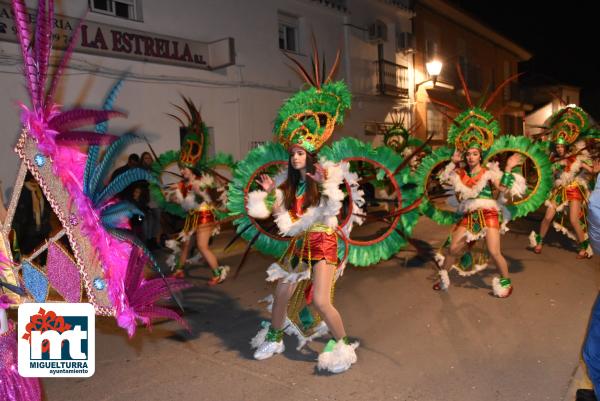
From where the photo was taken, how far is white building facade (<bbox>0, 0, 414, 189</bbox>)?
8367 millimetres

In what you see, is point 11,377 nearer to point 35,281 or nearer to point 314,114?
point 35,281

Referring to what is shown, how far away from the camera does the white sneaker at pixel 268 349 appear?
4023mm

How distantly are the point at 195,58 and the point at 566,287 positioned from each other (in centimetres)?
841

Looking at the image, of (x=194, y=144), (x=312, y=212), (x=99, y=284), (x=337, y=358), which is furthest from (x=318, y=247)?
(x=194, y=144)

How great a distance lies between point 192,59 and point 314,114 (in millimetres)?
7487

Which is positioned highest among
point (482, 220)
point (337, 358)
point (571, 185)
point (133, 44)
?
point (133, 44)

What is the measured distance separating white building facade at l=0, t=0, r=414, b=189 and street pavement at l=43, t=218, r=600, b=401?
3.76 metres

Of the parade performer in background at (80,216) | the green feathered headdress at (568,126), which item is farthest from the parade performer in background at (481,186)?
the parade performer in background at (80,216)

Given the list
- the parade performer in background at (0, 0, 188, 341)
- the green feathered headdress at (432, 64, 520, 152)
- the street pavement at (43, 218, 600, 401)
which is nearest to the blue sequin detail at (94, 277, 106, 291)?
the parade performer in background at (0, 0, 188, 341)

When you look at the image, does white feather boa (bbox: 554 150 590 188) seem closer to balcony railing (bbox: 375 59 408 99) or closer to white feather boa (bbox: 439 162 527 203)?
white feather boa (bbox: 439 162 527 203)

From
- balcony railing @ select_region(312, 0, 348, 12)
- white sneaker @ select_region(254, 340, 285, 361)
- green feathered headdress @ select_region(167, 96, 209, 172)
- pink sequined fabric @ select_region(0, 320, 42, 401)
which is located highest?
balcony railing @ select_region(312, 0, 348, 12)

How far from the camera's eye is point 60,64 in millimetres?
1819

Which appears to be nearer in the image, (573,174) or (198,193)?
(198,193)

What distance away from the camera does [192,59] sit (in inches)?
417
